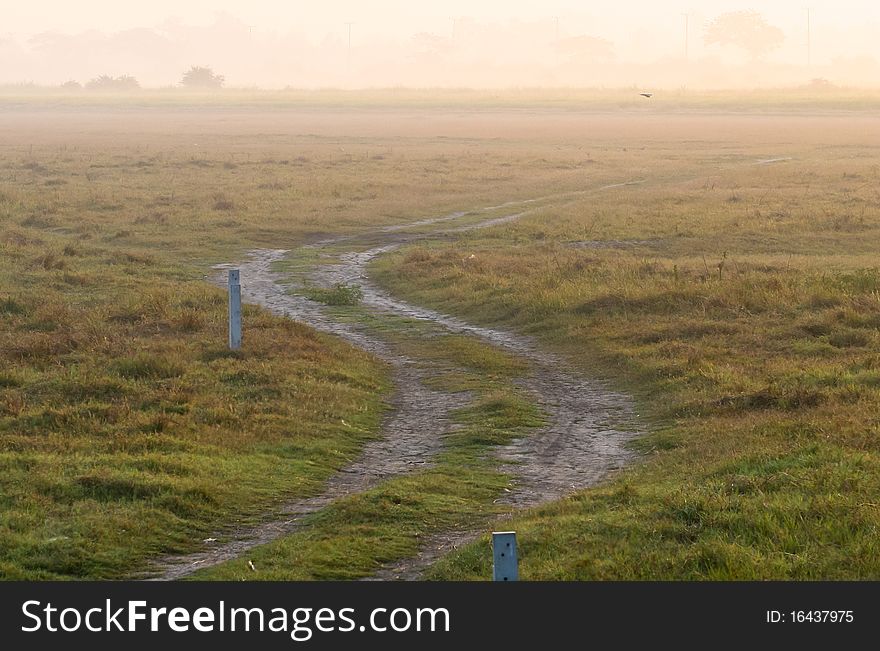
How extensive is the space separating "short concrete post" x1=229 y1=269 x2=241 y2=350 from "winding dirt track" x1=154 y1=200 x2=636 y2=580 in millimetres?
2265

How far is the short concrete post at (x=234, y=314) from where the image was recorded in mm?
16500

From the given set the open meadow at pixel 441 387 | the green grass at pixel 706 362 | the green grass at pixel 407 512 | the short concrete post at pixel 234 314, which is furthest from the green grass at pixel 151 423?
the green grass at pixel 706 362

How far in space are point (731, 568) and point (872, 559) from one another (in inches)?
38.6

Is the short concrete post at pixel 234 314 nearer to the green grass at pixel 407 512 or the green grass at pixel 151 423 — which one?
the green grass at pixel 151 423

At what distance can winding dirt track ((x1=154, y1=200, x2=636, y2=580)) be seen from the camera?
9961mm

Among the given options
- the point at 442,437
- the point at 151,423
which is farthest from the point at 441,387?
the point at 151,423

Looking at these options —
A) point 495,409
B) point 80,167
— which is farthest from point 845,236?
point 80,167

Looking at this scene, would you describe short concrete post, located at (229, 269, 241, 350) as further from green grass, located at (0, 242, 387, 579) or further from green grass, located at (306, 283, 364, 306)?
green grass, located at (306, 283, 364, 306)

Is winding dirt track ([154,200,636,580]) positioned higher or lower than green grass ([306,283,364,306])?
lower

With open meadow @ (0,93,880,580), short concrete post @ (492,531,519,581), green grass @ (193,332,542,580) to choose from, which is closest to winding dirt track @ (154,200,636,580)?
open meadow @ (0,93,880,580)

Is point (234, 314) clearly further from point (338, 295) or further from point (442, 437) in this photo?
point (338, 295)

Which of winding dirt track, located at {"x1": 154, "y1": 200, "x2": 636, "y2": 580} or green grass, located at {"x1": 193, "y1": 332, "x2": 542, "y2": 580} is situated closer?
green grass, located at {"x1": 193, "y1": 332, "x2": 542, "y2": 580}

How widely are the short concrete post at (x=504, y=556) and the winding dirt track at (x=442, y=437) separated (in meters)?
2.67

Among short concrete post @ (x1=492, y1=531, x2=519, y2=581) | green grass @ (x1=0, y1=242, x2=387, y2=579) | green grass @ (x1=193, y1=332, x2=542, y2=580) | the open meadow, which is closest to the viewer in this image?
short concrete post @ (x1=492, y1=531, x2=519, y2=581)
